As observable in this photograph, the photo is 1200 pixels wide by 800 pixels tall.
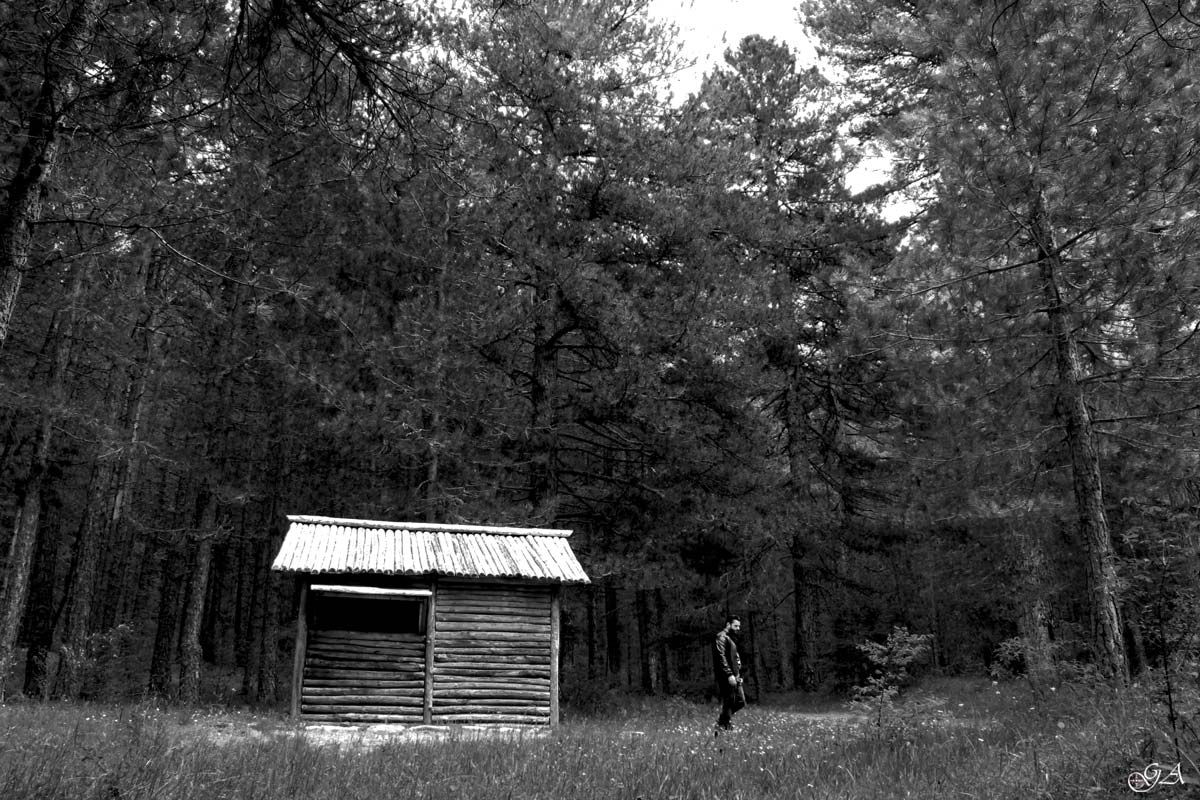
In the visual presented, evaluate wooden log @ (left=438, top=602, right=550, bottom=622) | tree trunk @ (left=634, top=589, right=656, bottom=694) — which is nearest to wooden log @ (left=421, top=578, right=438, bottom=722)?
wooden log @ (left=438, top=602, right=550, bottom=622)

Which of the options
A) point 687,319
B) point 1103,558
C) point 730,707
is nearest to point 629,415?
point 687,319

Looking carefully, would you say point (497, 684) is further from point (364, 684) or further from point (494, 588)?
point (364, 684)

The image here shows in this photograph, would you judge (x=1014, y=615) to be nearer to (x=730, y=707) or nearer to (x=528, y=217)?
(x=730, y=707)

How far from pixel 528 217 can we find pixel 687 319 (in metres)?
4.29

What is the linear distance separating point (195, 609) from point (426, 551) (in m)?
7.23

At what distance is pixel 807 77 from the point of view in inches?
894

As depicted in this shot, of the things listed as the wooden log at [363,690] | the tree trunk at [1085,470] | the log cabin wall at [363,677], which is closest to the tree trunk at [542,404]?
the log cabin wall at [363,677]

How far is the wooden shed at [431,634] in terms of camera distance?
1387cm

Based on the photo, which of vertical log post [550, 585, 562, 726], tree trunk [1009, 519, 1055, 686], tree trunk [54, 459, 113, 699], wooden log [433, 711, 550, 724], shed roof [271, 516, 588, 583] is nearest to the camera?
shed roof [271, 516, 588, 583]

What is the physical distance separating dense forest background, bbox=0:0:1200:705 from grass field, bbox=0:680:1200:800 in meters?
2.44

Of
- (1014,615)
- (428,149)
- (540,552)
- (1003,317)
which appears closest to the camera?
(428,149)

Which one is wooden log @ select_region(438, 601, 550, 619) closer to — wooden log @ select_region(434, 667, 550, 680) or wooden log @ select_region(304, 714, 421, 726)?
wooden log @ select_region(434, 667, 550, 680)

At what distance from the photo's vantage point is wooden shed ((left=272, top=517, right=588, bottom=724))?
13.9 metres

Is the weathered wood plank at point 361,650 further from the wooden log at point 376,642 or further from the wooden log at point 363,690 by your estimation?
the wooden log at point 363,690
